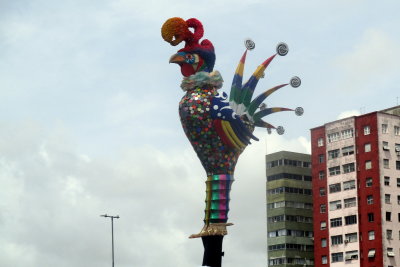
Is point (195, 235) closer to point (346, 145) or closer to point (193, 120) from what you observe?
point (193, 120)

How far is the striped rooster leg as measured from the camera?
61.2 m

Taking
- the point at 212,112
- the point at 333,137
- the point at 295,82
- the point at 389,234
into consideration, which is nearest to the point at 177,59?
the point at 212,112

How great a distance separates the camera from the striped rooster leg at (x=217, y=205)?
61188 millimetres

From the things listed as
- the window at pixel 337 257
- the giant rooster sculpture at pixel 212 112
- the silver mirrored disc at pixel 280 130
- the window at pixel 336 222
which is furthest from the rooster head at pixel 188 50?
the window at pixel 337 257

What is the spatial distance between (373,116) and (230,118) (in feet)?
154

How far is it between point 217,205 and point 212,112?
19.8ft

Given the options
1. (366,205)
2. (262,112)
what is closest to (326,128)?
(366,205)

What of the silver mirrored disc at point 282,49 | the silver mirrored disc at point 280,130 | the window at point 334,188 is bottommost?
the silver mirrored disc at point 280,130

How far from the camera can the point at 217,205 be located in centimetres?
6153

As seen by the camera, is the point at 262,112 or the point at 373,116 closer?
the point at 262,112

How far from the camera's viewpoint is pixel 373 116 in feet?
347

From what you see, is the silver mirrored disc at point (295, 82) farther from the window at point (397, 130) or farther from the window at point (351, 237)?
the window at point (397, 130)

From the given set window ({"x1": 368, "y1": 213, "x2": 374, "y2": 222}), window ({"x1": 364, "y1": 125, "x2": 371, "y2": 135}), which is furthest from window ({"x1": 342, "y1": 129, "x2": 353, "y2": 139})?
window ({"x1": 368, "y1": 213, "x2": 374, "y2": 222})

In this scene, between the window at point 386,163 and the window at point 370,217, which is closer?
the window at point 370,217
